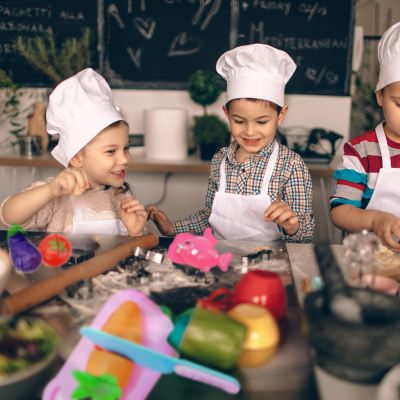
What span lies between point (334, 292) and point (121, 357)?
0.85 ft

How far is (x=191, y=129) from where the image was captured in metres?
2.56

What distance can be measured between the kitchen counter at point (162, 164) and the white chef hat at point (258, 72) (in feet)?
2.52

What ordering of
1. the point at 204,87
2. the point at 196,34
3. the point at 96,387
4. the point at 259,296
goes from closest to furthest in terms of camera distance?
the point at 96,387 < the point at 259,296 < the point at 204,87 < the point at 196,34

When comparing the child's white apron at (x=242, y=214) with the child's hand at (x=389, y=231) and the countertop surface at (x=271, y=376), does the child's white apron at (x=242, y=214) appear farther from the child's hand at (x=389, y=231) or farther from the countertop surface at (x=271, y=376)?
the countertop surface at (x=271, y=376)

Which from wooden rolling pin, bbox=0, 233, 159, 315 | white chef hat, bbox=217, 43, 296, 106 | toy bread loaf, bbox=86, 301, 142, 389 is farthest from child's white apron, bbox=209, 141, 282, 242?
toy bread loaf, bbox=86, 301, 142, 389

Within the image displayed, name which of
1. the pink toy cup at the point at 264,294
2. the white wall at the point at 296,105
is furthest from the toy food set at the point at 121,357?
the white wall at the point at 296,105

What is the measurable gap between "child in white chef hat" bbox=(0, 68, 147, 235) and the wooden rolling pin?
0.31 meters

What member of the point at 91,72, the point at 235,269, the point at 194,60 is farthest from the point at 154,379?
the point at 194,60

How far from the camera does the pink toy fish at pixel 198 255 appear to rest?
0.91 metres

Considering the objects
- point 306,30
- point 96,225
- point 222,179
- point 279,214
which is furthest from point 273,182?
point 306,30

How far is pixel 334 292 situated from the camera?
605mm

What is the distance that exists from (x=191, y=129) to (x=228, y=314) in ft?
6.44

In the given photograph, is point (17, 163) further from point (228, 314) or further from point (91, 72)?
point (228, 314)

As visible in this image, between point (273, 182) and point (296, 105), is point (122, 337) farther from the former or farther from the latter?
point (296, 105)
